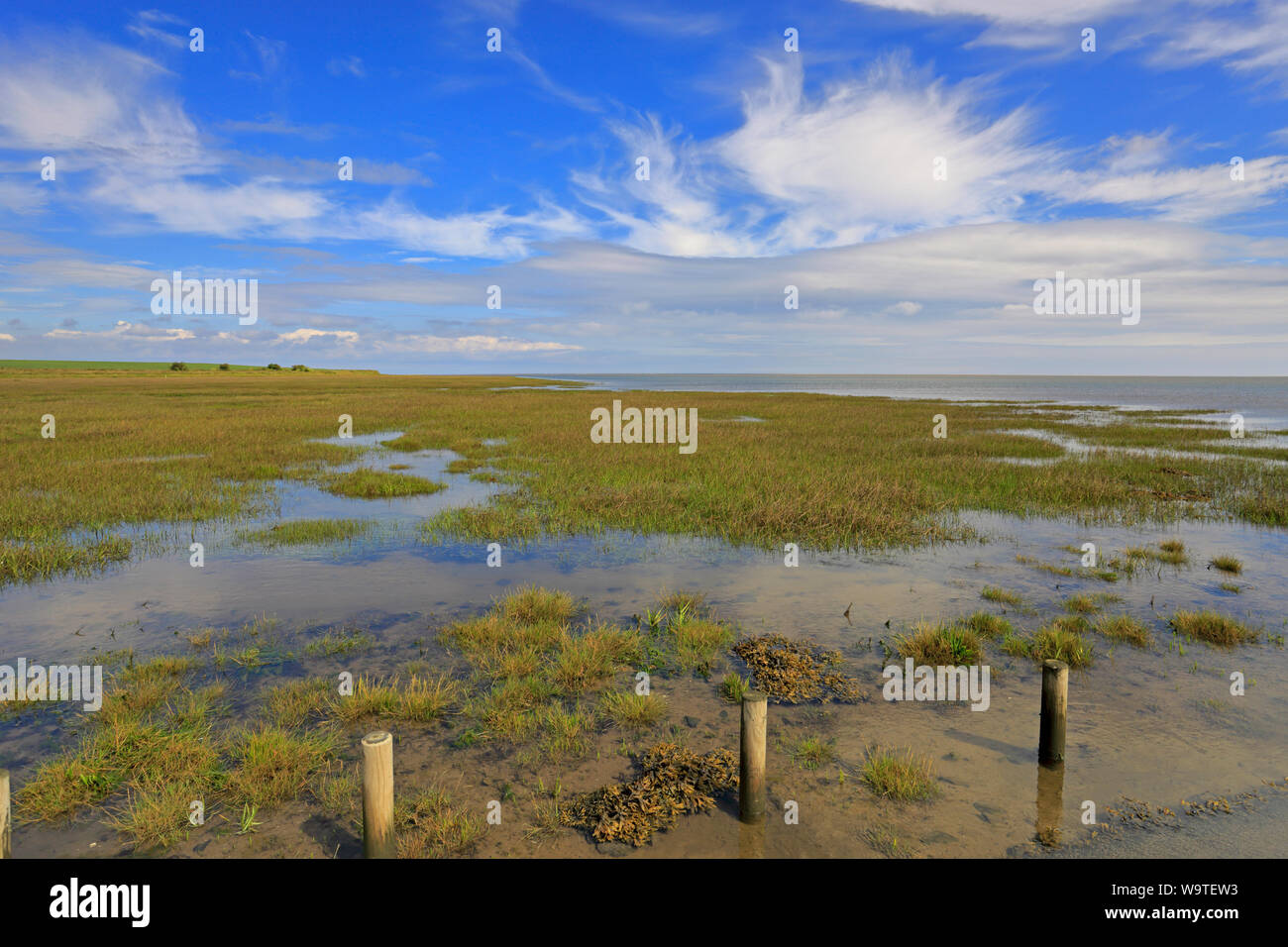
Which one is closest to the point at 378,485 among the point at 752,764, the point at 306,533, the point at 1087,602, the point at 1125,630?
the point at 306,533

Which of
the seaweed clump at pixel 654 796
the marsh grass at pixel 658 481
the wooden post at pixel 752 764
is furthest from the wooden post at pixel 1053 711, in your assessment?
the marsh grass at pixel 658 481

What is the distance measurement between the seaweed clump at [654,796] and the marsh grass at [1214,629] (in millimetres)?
8527

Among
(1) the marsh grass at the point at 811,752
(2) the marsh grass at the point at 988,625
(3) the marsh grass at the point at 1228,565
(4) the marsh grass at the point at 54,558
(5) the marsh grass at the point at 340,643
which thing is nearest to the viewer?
(1) the marsh grass at the point at 811,752

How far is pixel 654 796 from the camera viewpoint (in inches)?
241

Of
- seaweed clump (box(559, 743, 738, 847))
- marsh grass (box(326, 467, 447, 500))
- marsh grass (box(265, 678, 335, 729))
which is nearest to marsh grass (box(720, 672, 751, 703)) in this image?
seaweed clump (box(559, 743, 738, 847))

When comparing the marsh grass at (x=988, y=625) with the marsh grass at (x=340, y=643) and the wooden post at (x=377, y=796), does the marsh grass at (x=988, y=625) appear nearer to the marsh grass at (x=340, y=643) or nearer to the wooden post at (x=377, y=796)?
the wooden post at (x=377, y=796)

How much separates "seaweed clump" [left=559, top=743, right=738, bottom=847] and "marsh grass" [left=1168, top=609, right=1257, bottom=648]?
853 cm

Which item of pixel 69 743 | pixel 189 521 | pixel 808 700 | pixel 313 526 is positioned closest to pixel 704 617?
pixel 808 700

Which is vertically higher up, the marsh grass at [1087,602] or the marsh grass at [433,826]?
the marsh grass at [1087,602]

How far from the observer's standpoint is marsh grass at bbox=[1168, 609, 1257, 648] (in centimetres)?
1000

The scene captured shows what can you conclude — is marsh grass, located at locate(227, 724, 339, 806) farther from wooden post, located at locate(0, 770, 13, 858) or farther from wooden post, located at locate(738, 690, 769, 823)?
wooden post, located at locate(738, 690, 769, 823)

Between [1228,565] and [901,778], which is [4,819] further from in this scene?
[1228,565]

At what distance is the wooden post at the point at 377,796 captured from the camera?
4.62 metres
